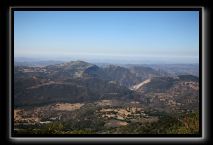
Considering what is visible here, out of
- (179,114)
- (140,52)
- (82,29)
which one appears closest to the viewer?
(179,114)

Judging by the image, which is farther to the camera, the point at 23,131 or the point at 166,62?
the point at 166,62

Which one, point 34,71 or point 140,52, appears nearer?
point 34,71

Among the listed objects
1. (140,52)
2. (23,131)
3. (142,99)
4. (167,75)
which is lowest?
(23,131)

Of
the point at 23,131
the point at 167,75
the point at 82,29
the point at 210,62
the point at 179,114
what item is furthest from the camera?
the point at 82,29

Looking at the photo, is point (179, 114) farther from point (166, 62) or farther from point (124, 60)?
point (124, 60)

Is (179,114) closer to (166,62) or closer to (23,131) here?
(166,62)

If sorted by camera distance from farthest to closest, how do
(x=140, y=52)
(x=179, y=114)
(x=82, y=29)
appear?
(x=82, y=29)
(x=140, y=52)
(x=179, y=114)
